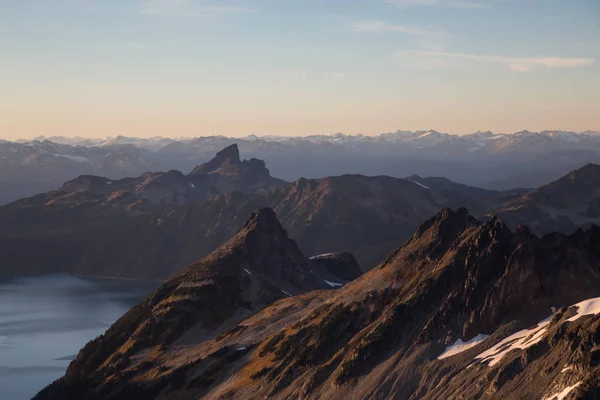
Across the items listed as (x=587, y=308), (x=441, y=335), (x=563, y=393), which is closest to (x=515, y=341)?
(x=587, y=308)

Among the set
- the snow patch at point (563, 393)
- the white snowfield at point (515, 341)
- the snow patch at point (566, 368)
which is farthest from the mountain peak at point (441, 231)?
the snow patch at point (563, 393)

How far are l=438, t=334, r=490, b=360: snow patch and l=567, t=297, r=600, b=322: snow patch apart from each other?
1392cm

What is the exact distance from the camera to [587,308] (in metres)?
124

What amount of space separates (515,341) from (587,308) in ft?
33.2

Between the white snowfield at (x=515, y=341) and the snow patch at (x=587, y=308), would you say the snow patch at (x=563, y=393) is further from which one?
the snow patch at (x=587, y=308)

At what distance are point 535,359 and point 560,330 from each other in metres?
4.70

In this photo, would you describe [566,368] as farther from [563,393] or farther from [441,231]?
[441,231]

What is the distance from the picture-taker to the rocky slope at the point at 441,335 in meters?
118

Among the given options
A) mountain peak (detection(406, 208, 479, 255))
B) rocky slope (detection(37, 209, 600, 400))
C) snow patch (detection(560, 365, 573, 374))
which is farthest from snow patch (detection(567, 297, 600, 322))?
mountain peak (detection(406, 208, 479, 255))

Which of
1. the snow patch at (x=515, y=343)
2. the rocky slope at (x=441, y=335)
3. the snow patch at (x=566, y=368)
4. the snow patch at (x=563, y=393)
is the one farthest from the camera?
the snow patch at (x=515, y=343)

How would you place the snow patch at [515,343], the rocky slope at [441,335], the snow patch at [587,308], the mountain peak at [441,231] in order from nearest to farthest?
the rocky slope at [441,335] < the snow patch at [587,308] < the snow patch at [515,343] < the mountain peak at [441,231]

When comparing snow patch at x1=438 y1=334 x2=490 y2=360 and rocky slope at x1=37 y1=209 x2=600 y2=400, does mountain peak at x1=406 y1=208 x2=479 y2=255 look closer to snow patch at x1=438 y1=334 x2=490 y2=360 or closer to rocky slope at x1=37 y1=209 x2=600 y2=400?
rocky slope at x1=37 y1=209 x2=600 y2=400

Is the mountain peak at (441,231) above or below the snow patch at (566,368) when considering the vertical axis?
above

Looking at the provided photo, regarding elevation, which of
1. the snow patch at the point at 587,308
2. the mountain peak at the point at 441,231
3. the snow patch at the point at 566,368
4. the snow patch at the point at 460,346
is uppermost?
the mountain peak at the point at 441,231
